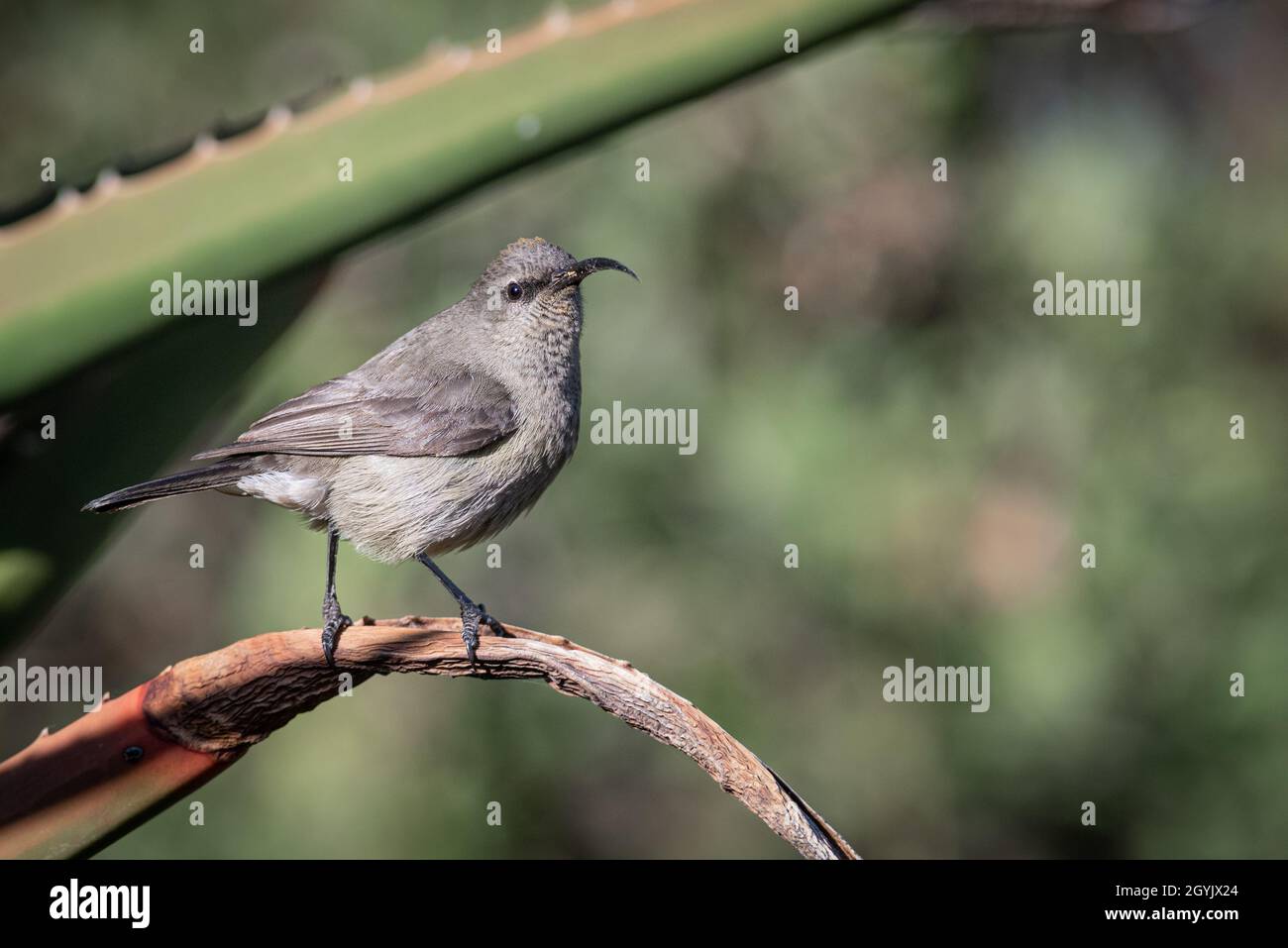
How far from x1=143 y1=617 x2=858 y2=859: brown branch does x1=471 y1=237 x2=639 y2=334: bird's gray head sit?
1.24 m

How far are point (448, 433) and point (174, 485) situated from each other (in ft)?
2.66

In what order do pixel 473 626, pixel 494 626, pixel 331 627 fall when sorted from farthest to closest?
pixel 494 626, pixel 331 627, pixel 473 626

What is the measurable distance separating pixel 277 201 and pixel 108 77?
4837mm

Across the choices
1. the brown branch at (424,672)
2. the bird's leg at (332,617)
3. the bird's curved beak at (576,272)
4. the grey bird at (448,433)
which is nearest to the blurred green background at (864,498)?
the bird's leg at (332,617)

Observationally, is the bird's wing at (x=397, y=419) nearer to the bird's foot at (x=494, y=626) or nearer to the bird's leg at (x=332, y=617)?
the bird's leg at (x=332, y=617)

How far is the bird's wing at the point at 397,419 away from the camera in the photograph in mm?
3375

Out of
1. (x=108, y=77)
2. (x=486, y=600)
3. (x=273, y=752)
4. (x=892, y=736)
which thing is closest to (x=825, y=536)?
(x=892, y=736)

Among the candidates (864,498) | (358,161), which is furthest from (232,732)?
(864,498)

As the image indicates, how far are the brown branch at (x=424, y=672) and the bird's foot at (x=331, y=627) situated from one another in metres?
0.02

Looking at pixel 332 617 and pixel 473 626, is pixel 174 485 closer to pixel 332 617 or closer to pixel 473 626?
pixel 332 617

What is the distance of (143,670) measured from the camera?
6.40 m

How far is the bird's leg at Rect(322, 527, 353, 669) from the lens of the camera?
7.74ft

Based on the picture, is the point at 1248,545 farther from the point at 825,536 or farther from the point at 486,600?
the point at 486,600

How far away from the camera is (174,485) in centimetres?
285
